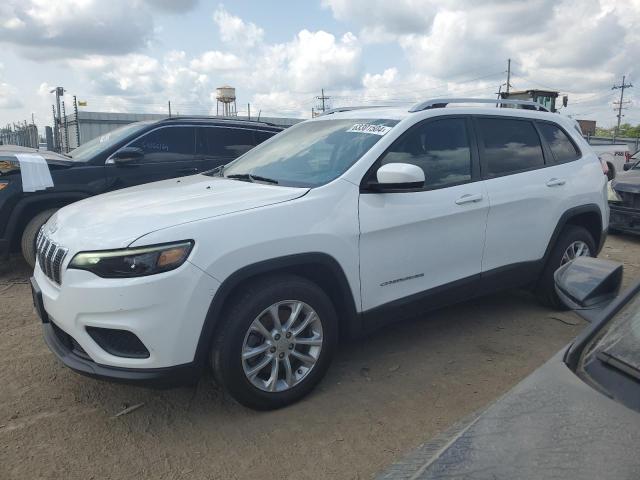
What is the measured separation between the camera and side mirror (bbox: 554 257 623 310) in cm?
189

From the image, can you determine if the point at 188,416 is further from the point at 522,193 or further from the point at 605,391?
the point at 522,193

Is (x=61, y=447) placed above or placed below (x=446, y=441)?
below

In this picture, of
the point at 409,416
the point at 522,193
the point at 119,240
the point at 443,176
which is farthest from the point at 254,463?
the point at 522,193

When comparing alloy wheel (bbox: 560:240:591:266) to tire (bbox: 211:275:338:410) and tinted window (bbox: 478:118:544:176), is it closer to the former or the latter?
tinted window (bbox: 478:118:544:176)

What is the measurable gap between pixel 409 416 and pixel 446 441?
63.1 inches

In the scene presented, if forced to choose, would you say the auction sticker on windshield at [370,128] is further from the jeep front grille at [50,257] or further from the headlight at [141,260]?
the jeep front grille at [50,257]

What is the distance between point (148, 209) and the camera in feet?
9.56

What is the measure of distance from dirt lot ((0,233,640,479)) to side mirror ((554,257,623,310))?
1225mm

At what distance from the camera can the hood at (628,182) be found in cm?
782

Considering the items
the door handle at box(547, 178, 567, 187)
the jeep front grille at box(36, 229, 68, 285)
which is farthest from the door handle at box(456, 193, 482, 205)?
the jeep front grille at box(36, 229, 68, 285)

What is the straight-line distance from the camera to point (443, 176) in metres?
3.67

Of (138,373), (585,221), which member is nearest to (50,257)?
(138,373)

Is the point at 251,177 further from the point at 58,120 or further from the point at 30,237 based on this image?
the point at 58,120

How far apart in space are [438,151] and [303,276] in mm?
1403
